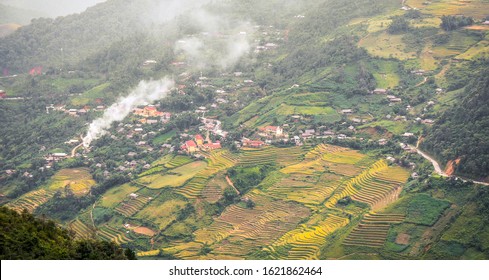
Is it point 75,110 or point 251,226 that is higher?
point 75,110

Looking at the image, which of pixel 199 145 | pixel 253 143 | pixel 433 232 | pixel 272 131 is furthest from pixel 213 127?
pixel 433 232

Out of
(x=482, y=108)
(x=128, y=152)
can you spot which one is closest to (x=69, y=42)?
(x=128, y=152)

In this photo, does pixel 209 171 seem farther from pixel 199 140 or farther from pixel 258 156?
pixel 199 140

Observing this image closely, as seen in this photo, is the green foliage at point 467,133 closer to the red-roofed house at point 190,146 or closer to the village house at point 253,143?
the village house at point 253,143

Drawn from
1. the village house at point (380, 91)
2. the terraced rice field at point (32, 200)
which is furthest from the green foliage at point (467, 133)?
the terraced rice field at point (32, 200)

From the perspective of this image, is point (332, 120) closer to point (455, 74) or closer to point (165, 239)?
point (455, 74)

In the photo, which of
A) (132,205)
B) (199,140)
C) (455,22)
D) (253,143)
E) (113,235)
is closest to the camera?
(113,235)

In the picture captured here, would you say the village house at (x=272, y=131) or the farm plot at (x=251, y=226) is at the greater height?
the village house at (x=272, y=131)
